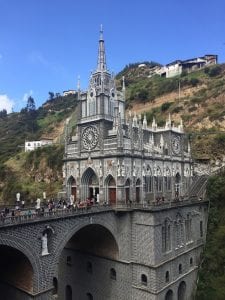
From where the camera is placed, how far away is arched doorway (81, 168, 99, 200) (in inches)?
1671

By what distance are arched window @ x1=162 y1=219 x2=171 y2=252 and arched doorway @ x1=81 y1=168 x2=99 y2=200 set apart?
10256 millimetres

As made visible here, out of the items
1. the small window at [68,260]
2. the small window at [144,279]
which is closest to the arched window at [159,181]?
the small window at [144,279]

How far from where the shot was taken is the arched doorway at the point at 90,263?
122 ft

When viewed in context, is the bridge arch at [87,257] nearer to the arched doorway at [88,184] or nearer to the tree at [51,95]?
the arched doorway at [88,184]

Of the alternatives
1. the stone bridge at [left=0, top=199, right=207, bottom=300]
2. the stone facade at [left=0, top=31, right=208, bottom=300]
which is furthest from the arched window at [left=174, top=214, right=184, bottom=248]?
the stone bridge at [left=0, top=199, right=207, bottom=300]

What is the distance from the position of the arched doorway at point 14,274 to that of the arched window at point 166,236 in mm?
16233

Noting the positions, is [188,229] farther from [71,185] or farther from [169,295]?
[71,185]

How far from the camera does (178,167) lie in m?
52.0

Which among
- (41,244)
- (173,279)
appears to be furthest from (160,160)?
(41,244)

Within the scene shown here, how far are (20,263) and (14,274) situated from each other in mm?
1908

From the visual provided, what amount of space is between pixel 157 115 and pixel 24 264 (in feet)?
238

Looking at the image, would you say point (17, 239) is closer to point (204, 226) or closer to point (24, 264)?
point (24, 264)

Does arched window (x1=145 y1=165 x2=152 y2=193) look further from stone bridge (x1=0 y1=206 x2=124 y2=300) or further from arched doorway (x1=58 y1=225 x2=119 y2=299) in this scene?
stone bridge (x1=0 y1=206 x2=124 y2=300)

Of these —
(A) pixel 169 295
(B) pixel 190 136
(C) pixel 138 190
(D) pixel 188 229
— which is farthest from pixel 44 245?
(B) pixel 190 136
